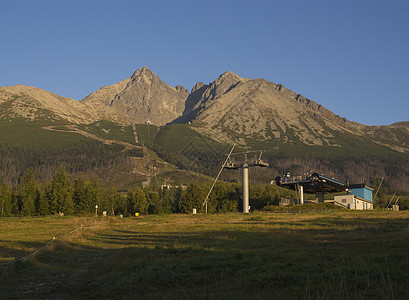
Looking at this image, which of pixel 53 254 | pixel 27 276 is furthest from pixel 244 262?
pixel 53 254

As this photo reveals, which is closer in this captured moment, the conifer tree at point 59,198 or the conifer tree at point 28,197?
the conifer tree at point 28,197

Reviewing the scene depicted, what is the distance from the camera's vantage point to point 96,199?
138 m

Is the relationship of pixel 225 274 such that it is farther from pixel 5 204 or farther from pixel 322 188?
pixel 5 204

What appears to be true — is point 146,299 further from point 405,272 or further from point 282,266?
point 405,272

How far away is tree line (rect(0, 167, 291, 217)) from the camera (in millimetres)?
124812

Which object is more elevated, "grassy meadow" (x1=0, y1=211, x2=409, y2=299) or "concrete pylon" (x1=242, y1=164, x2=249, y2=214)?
"concrete pylon" (x1=242, y1=164, x2=249, y2=214)

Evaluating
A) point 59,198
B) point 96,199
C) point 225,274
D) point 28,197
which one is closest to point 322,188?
point 96,199

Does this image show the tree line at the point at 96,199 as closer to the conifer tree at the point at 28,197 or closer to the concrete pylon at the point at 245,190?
the conifer tree at the point at 28,197

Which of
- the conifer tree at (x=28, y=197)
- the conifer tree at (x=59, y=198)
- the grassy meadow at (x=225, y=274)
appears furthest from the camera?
the conifer tree at (x=59, y=198)

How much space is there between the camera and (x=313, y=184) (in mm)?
123000

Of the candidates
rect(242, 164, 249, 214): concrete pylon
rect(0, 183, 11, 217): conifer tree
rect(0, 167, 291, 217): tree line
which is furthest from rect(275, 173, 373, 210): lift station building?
rect(0, 183, 11, 217): conifer tree

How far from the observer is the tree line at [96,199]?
4914 inches

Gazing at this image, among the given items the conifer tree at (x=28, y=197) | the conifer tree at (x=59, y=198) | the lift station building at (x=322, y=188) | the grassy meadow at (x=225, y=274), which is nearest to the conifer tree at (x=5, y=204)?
the conifer tree at (x=28, y=197)

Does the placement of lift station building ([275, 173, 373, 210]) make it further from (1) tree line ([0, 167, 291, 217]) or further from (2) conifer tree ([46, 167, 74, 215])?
(2) conifer tree ([46, 167, 74, 215])
